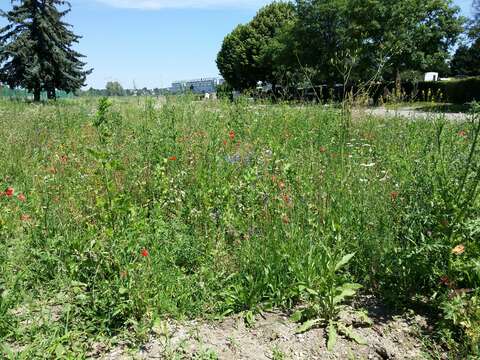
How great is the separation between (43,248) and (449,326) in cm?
308

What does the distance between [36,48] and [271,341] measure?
35.5 metres

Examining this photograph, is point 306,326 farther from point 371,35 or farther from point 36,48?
point 36,48

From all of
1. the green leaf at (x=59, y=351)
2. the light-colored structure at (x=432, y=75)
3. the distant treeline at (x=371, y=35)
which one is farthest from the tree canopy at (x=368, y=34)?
the green leaf at (x=59, y=351)

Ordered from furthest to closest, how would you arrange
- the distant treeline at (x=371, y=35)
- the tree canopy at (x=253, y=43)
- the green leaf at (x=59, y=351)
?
the tree canopy at (x=253, y=43) → the distant treeline at (x=371, y=35) → the green leaf at (x=59, y=351)

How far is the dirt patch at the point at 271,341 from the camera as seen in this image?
8.21 feet

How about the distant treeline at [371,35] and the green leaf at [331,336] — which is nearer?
the green leaf at [331,336]

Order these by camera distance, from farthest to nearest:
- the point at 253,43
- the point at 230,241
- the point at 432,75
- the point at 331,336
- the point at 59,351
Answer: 1. the point at 253,43
2. the point at 432,75
3. the point at 230,241
4. the point at 331,336
5. the point at 59,351

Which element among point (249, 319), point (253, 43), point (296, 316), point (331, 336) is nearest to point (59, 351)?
point (249, 319)

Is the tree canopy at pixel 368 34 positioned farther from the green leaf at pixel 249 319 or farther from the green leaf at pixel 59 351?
the green leaf at pixel 59 351

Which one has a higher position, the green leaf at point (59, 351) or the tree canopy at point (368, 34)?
the tree canopy at point (368, 34)

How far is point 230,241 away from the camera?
12.4 ft

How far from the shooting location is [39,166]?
5711mm

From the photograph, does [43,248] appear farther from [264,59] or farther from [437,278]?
[264,59]

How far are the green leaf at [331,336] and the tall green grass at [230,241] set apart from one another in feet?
0.66
